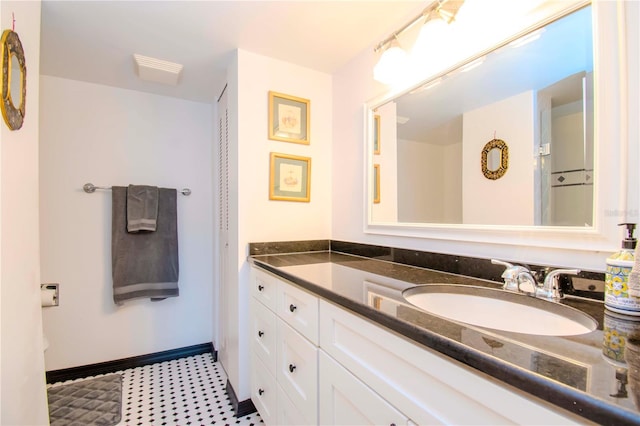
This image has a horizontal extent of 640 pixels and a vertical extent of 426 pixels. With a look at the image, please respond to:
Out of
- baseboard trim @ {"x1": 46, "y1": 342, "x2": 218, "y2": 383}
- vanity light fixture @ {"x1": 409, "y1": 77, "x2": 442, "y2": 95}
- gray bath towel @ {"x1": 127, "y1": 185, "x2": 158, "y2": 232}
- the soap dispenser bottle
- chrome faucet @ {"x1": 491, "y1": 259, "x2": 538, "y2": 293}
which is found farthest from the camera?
gray bath towel @ {"x1": 127, "y1": 185, "x2": 158, "y2": 232}

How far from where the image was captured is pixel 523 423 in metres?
0.42

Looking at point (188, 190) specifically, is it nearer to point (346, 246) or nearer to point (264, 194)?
point (264, 194)

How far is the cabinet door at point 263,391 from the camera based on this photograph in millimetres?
1275

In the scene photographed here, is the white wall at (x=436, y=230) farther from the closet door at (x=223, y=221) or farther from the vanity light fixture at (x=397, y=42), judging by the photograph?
the closet door at (x=223, y=221)

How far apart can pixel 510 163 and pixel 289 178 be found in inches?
45.3

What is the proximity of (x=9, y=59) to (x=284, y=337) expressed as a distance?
132 centimetres

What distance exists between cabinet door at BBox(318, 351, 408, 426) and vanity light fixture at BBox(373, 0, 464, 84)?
4.11 feet

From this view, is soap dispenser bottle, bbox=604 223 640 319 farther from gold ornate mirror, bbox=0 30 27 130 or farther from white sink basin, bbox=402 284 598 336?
gold ornate mirror, bbox=0 30 27 130

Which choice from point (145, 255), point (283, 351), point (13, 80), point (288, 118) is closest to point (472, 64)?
point (288, 118)

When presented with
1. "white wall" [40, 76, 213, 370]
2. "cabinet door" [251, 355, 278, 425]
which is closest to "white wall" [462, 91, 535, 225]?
"cabinet door" [251, 355, 278, 425]

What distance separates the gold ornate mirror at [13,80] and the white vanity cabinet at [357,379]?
1.05 meters

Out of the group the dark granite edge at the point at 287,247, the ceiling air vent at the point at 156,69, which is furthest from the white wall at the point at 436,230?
the ceiling air vent at the point at 156,69

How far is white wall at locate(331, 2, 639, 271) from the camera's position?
72cm

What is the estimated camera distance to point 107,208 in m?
2.05
